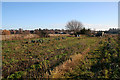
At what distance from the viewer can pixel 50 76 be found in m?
4.49

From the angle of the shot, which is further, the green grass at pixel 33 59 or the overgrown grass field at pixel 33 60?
the green grass at pixel 33 59

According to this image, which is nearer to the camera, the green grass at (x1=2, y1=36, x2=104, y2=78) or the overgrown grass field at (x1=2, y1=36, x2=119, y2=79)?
the overgrown grass field at (x1=2, y1=36, x2=119, y2=79)

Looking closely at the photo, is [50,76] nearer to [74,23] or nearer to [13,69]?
[13,69]

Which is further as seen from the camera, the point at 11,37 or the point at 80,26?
the point at 80,26

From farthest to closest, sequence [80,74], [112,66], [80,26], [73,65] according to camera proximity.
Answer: [80,26], [73,65], [112,66], [80,74]

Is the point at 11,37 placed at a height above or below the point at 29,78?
above

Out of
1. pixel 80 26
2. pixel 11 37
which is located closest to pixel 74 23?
pixel 80 26

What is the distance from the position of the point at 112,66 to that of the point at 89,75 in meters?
1.73

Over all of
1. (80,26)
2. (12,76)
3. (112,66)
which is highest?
(80,26)

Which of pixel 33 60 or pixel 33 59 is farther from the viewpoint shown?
pixel 33 59

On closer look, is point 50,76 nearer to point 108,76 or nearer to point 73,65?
point 73,65

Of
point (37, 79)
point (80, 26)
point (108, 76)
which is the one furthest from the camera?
point (80, 26)

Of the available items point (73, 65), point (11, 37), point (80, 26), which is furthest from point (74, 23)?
point (73, 65)

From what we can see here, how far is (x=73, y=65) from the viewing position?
6.02m
